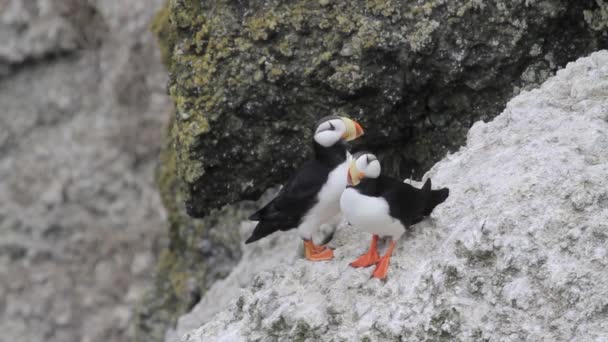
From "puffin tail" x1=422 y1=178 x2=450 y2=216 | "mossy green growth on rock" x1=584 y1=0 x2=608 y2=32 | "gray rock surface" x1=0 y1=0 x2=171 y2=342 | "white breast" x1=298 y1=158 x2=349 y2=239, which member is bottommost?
"mossy green growth on rock" x1=584 y1=0 x2=608 y2=32

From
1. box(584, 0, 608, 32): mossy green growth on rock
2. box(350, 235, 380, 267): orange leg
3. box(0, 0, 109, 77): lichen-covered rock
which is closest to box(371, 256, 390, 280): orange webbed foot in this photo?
box(350, 235, 380, 267): orange leg

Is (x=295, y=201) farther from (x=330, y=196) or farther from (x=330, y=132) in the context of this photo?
(x=330, y=132)

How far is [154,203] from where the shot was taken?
39.3 feet

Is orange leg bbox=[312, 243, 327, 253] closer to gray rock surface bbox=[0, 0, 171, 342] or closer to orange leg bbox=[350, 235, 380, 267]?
orange leg bbox=[350, 235, 380, 267]

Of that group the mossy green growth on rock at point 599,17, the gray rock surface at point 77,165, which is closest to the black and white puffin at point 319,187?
the mossy green growth on rock at point 599,17

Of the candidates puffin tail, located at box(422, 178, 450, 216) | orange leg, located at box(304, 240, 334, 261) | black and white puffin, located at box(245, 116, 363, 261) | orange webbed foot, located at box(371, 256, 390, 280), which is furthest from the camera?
black and white puffin, located at box(245, 116, 363, 261)

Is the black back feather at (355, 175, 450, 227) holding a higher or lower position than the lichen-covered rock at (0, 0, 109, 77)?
lower

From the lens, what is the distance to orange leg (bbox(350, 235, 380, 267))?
5148mm

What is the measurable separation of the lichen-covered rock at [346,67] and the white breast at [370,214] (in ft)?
3.94

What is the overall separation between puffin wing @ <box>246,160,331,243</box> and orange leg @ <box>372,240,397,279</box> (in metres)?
0.70

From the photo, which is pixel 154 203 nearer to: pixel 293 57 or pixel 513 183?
pixel 293 57

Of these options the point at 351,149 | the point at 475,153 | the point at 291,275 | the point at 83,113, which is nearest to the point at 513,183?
the point at 475,153

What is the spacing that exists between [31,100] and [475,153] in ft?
27.9

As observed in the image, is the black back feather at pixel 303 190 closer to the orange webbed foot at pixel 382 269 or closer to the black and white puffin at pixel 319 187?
the black and white puffin at pixel 319 187
